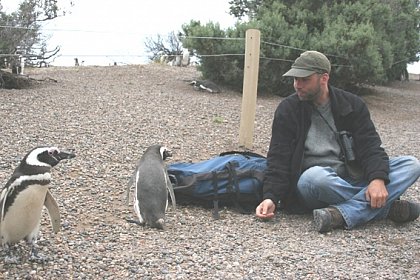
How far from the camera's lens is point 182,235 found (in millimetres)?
2936

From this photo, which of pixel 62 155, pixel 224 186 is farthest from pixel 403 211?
pixel 62 155

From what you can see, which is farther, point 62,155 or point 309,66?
point 309,66

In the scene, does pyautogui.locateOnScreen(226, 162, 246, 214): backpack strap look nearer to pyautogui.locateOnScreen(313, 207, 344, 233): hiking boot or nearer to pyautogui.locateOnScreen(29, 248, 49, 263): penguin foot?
pyautogui.locateOnScreen(313, 207, 344, 233): hiking boot

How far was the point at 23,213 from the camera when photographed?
7.79 ft

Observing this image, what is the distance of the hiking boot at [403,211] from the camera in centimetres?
324

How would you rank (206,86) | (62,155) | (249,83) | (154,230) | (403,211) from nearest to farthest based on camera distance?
(62,155) → (154,230) → (403,211) → (249,83) → (206,86)

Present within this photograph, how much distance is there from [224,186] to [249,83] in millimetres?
1966

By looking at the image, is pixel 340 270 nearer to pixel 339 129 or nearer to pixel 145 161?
pixel 339 129

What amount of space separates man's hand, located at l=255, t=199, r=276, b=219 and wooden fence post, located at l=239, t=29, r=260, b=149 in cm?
211

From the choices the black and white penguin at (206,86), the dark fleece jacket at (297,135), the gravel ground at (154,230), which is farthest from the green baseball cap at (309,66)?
the black and white penguin at (206,86)

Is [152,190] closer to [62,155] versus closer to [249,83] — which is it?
[62,155]

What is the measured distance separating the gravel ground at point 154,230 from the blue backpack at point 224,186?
0.29 feet

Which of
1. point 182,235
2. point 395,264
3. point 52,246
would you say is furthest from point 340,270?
point 52,246

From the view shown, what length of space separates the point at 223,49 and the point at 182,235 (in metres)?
6.08
